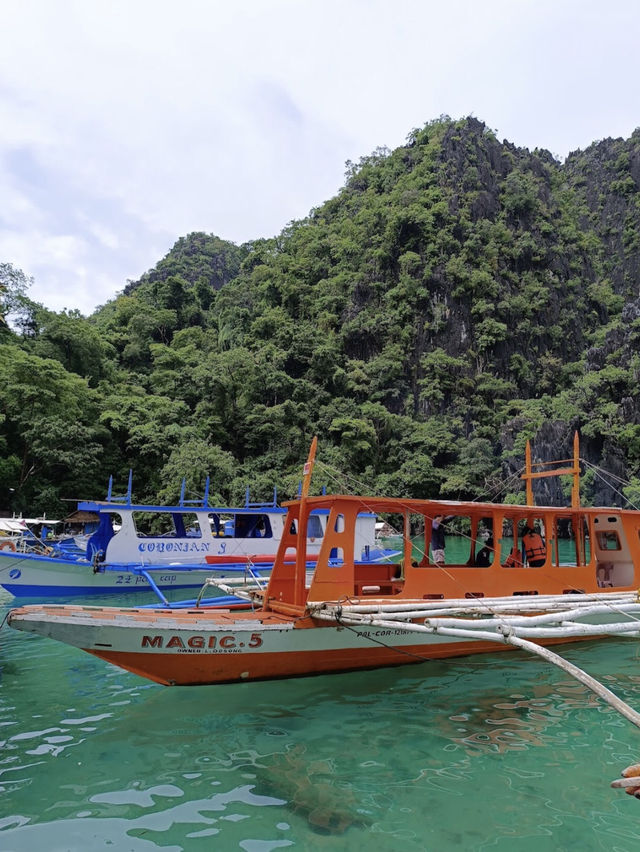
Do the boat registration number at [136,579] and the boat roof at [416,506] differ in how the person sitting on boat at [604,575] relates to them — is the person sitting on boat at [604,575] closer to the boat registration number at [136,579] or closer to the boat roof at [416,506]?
the boat roof at [416,506]

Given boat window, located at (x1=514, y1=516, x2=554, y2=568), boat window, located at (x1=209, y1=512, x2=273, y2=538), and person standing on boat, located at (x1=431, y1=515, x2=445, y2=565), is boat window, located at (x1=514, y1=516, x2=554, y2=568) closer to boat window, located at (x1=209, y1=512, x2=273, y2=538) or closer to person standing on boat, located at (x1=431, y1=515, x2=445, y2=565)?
person standing on boat, located at (x1=431, y1=515, x2=445, y2=565)

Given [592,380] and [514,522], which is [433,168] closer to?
[592,380]

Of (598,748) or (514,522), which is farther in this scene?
(514,522)

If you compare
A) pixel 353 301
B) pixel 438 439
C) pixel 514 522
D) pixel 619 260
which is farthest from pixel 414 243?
pixel 514 522

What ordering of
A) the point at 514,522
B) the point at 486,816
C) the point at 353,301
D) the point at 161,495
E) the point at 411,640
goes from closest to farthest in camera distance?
the point at 486,816
the point at 411,640
the point at 514,522
the point at 161,495
the point at 353,301

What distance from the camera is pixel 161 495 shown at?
36.6m

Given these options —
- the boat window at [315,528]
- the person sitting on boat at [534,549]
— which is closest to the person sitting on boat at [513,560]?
the person sitting on boat at [534,549]

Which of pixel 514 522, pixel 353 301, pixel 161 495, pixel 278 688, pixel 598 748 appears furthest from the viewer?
pixel 353 301

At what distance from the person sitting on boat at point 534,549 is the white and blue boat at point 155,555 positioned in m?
6.18

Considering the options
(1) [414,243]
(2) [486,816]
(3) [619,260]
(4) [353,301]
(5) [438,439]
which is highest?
(3) [619,260]

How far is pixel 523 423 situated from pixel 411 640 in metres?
36.8

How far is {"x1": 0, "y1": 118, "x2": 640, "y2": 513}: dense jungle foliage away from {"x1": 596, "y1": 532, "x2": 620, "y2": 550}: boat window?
24199mm

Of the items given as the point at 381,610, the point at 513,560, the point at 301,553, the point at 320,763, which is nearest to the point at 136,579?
the point at 301,553

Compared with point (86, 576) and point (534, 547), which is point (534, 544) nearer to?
point (534, 547)
